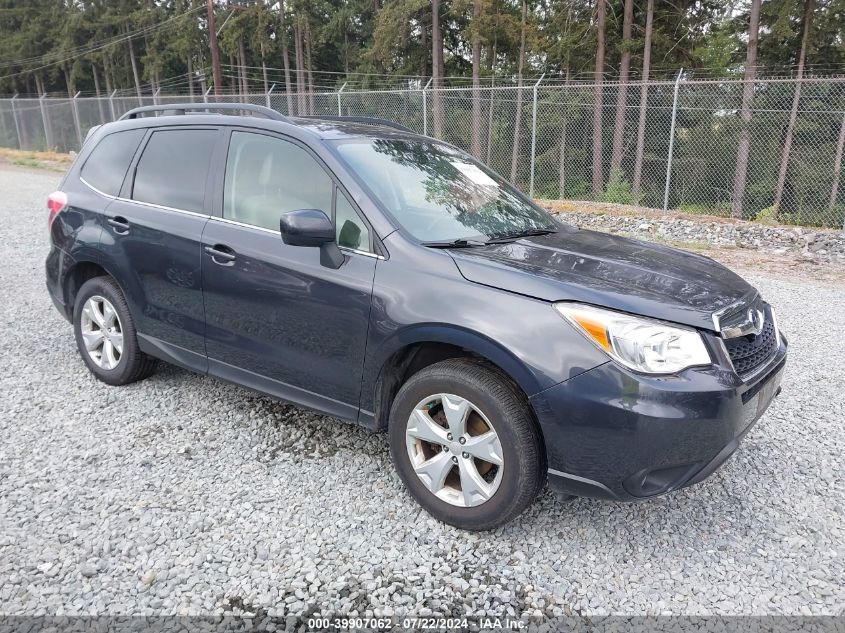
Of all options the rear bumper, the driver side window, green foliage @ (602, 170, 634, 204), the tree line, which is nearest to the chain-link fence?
green foliage @ (602, 170, 634, 204)

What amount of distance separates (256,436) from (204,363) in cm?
54

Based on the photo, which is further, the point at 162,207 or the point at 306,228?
the point at 162,207

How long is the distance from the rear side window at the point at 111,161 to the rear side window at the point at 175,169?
0.17m

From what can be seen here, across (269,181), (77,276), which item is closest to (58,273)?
(77,276)

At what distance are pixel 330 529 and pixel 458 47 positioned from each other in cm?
3433

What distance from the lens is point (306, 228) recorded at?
9.62 feet

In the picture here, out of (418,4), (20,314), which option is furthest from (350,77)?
(20,314)

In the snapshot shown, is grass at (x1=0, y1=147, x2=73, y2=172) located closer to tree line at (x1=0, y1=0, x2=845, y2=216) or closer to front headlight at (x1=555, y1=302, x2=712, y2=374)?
tree line at (x1=0, y1=0, x2=845, y2=216)

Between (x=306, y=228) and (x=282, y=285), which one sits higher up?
(x=306, y=228)

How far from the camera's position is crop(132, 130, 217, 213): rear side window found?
376cm

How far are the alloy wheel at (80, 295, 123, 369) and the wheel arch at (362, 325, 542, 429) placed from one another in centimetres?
213

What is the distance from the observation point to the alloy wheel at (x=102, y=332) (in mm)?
4234

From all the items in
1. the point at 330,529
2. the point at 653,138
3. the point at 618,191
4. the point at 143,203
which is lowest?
the point at 618,191

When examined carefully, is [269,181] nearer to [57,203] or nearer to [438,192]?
[438,192]
